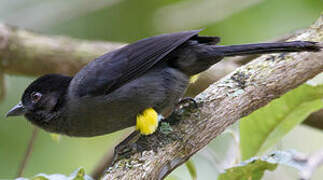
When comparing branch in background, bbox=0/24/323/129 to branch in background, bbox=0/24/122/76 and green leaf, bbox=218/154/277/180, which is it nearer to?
branch in background, bbox=0/24/122/76

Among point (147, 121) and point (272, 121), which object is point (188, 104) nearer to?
point (147, 121)

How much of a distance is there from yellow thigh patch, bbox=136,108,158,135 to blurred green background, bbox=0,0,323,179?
6.68 ft

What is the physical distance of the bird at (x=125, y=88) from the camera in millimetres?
3727

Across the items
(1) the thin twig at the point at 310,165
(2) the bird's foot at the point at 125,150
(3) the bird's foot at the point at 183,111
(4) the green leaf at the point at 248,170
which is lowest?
(1) the thin twig at the point at 310,165

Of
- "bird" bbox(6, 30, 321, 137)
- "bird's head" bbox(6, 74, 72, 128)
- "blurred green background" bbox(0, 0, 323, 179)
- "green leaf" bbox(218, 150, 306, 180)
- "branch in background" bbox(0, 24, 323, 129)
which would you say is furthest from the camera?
"blurred green background" bbox(0, 0, 323, 179)

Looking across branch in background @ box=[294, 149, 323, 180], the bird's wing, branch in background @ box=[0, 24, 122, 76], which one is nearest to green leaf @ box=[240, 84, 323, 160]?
branch in background @ box=[294, 149, 323, 180]

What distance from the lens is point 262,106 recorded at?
3.55 m

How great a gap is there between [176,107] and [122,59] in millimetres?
559

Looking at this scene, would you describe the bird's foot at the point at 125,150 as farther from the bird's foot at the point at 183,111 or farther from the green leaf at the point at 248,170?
the green leaf at the point at 248,170

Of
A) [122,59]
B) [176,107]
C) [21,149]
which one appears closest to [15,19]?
[21,149]

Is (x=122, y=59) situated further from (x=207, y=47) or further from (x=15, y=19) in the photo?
(x=15, y=19)

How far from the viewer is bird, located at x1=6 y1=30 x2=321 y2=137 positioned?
3727 mm

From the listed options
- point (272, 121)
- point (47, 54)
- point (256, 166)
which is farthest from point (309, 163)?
point (47, 54)

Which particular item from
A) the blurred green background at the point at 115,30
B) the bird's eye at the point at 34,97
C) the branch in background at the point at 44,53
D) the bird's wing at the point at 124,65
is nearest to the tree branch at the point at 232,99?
the bird's wing at the point at 124,65
